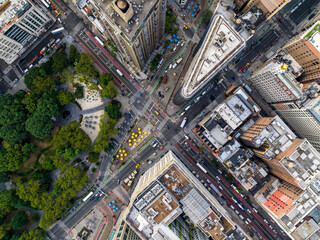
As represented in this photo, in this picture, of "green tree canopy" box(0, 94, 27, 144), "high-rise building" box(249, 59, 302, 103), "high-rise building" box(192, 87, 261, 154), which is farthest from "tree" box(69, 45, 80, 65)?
"high-rise building" box(249, 59, 302, 103)

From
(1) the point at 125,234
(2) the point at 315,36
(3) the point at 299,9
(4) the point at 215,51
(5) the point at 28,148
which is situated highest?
(5) the point at 28,148

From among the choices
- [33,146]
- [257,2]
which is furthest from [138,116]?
[257,2]

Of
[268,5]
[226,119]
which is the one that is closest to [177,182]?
[226,119]

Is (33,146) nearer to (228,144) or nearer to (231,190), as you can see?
(228,144)

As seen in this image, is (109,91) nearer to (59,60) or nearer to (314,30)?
(59,60)

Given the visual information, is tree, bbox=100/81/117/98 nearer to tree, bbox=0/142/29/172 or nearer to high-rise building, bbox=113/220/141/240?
tree, bbox=0/142/29/172

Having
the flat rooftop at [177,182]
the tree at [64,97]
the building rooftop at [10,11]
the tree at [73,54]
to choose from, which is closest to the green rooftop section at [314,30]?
the flat rooftop at [177,182]
